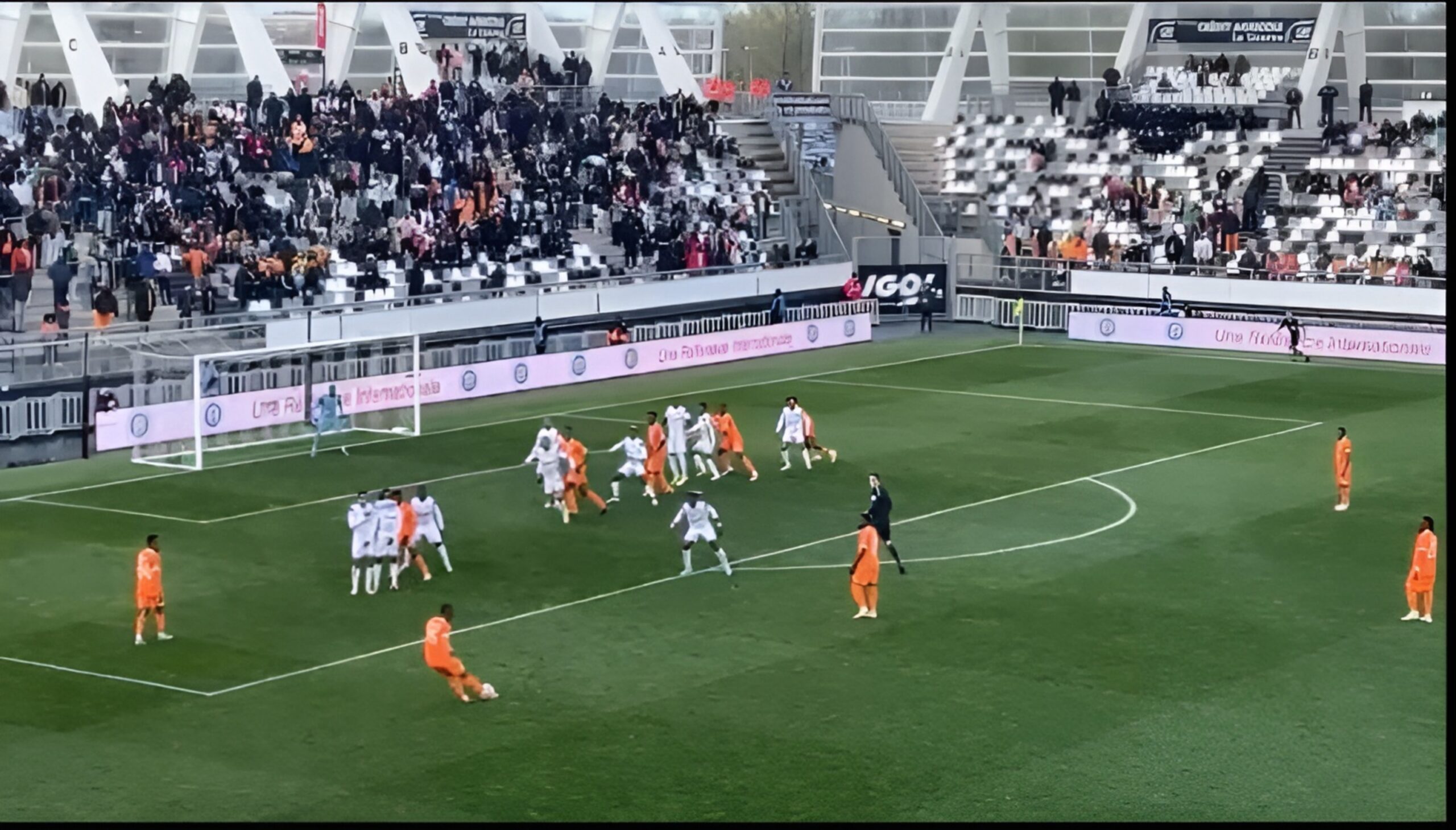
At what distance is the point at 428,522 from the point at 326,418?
429 inches

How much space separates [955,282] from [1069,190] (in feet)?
26.8

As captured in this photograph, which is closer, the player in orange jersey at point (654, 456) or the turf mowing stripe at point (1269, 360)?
the player in orange jersey at point (654, 456)

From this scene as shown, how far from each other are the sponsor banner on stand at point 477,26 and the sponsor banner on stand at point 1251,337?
779 inches

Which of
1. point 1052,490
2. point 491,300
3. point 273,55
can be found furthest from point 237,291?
point 1052,490

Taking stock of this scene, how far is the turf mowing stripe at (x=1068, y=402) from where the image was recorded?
147 feet

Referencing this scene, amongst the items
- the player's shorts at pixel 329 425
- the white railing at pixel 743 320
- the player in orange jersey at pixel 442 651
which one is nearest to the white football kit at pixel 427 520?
the player in orange jersey at pixel 442 651

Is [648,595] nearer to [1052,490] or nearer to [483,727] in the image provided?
[483,727]

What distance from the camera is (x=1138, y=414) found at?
148 feet

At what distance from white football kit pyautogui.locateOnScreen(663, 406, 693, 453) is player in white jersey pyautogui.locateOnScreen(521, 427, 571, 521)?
3.28 metres

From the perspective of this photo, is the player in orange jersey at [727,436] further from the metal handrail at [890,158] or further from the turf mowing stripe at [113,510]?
the metal handrail at [890,158]

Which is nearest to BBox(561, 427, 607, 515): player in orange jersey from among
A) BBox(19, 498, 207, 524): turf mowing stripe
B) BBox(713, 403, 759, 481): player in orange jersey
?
BBox(713, 403, 759, 481): player in orange jersey

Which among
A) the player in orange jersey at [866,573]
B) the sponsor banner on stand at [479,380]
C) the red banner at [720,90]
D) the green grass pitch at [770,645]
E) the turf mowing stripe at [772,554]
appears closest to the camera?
the green grass pitch at [770,645]

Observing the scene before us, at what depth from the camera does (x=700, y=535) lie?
94.2ft

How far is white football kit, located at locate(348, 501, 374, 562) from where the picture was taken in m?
28.0
